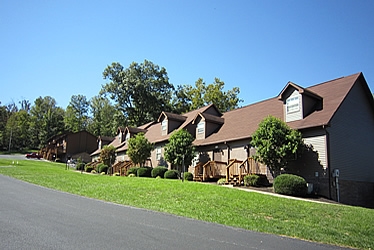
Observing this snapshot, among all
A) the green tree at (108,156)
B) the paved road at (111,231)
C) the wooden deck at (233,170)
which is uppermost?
A: the green tree at (108,156)

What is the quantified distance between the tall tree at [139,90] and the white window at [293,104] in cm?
3423

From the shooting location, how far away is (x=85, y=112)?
82812 mm

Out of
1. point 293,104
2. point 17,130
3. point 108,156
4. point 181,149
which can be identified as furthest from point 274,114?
point 17,130

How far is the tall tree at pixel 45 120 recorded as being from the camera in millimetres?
76250

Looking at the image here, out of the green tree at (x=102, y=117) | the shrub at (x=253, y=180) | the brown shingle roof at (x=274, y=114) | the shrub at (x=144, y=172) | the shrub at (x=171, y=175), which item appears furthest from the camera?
the green tree at (x=102, y=117)

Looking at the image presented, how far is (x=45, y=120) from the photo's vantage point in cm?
7625

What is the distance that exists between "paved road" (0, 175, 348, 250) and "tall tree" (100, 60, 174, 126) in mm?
42355

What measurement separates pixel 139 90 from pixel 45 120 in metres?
36.9

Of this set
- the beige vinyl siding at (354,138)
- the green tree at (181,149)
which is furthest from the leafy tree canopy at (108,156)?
the beige vinyl siding at (354,138)

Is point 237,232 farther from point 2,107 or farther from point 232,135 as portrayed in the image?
point 2,107

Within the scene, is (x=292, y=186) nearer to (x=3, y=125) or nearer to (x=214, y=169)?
(x=214, y=169)

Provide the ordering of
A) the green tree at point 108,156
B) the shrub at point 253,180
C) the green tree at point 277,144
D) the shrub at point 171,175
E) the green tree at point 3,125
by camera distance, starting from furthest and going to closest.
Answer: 1. the green tree at point 3,125
2. the green tree at point 108,156
3. the shrub at point 171,175
4. the shrub at point 253,180
5. the green tree at point 277,144

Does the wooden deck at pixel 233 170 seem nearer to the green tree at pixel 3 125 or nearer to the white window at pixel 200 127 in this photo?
the white window at pixel 200 127

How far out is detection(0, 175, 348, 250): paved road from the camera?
6.18 metres
